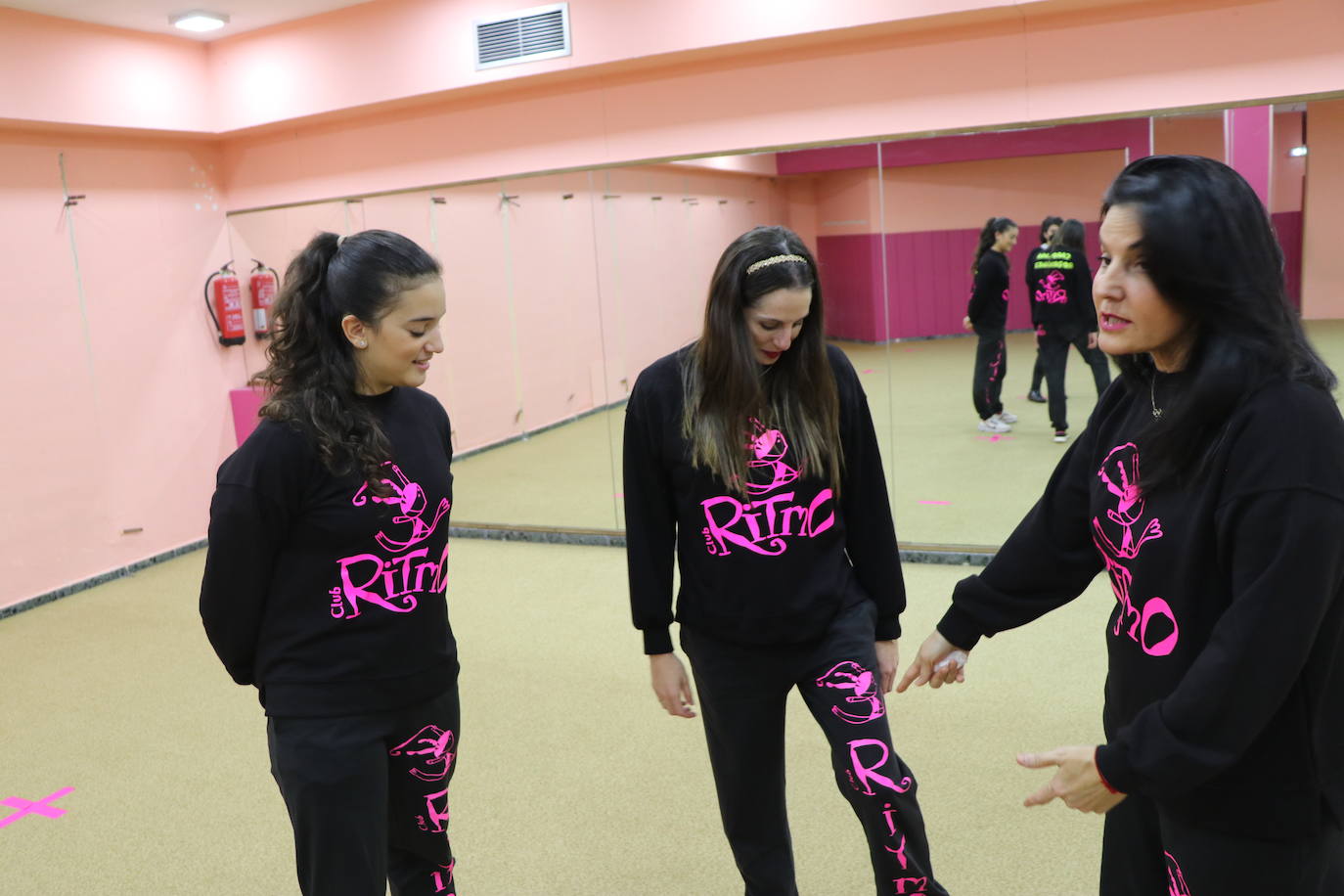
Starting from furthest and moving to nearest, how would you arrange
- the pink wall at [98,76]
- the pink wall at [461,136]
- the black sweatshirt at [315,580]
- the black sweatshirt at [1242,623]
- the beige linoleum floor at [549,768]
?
the pink wall at [98,76] → the pink wall at [461,136] → the beige linoleum floor at [549,768] → the black sweatshirt at [315,580] → the black sweatshirt at [1242,623]

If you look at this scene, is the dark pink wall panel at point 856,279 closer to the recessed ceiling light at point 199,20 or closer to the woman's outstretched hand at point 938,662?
the woman's outstretched hand at point 938,662

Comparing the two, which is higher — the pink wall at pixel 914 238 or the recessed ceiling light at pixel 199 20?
the recessed ceiling light at pixel 199 20

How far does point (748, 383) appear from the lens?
1966 mm

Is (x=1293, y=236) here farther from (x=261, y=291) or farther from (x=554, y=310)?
(x=261, y=291)

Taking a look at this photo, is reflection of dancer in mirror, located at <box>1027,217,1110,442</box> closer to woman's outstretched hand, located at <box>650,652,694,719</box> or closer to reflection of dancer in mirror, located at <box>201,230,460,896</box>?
woman's outstretched hand, located at <box>650,652,694,719</box>

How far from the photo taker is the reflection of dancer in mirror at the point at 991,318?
462 cm

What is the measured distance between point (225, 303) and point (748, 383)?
4.92m

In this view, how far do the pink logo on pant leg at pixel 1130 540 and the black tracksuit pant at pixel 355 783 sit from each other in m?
1.13

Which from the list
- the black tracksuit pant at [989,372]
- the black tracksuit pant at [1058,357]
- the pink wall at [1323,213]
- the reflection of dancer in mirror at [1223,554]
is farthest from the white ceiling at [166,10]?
the reflection of dancer in mirror at [1223,554]

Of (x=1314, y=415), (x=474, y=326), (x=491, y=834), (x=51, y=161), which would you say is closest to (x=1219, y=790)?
(x=1314, y=415)

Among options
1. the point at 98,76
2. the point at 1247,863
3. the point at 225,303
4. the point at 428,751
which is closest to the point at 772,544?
the point at 428,751

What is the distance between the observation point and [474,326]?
19.8 ft

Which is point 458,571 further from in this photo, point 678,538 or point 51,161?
point 678,538

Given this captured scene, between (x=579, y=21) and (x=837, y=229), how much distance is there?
1.52 m
